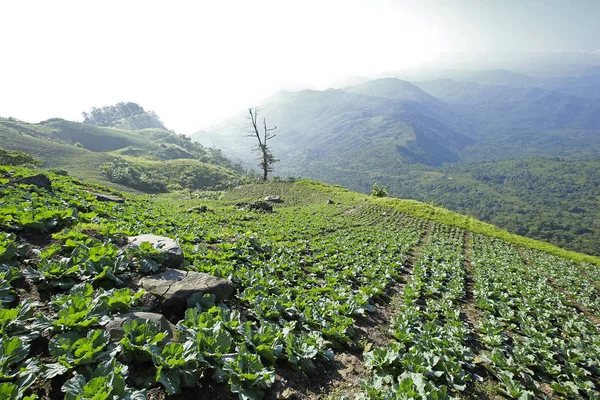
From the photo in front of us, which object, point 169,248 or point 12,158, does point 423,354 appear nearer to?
point 169,248

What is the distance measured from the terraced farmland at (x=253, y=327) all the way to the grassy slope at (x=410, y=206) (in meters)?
28.0

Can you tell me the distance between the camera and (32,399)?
10.5 ft

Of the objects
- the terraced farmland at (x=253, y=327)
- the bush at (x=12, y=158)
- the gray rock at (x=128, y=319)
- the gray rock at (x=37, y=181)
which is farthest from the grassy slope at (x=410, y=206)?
the gray rock at (x=128, y=319)

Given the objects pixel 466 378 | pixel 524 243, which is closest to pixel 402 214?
pixel 524 243

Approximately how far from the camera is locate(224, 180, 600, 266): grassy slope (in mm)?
40478

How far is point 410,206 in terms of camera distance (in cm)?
5050

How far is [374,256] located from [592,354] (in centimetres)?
1067

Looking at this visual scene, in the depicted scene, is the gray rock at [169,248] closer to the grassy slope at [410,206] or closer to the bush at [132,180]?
the grassy slope at [410,206]

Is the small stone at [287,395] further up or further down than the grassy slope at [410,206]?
further up

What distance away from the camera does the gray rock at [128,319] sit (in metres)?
4.84

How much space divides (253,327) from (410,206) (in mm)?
48365

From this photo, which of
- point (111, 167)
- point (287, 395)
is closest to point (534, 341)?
point (287, 395)

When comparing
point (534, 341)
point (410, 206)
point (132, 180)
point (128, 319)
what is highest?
point (128, 319)

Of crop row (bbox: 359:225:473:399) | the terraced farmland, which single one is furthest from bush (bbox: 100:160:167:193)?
crop row (bbox: 359:225:473:399)
